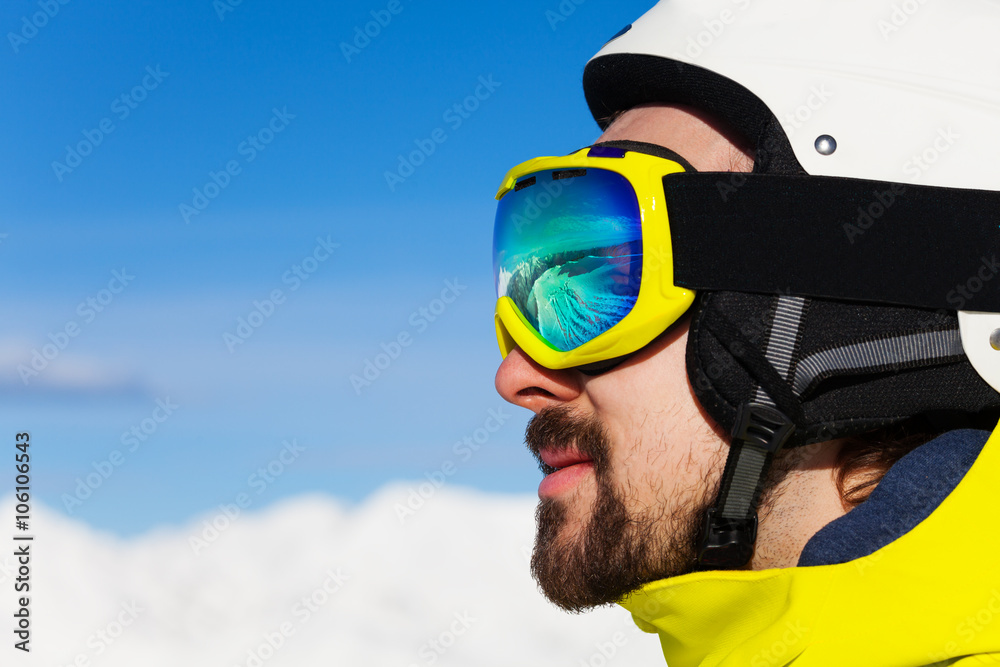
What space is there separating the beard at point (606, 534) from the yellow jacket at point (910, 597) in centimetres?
25

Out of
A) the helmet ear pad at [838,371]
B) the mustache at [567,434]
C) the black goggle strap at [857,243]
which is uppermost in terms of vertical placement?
the black goggle strap at [857,243]

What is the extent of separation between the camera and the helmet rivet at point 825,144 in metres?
2.26

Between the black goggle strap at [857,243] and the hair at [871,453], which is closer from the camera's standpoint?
the black goggle strap at [857,243]

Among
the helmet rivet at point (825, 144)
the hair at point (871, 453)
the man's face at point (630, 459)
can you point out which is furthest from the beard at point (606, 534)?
the helmet rivet at point (825, 144)

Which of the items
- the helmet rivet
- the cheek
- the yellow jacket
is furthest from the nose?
the helmet rivet

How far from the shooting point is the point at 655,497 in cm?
236

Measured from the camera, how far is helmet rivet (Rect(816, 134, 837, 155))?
2264mm

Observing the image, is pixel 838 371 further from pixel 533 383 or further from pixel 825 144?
pixel 533 383

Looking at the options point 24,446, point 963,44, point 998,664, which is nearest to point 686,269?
point 963,44

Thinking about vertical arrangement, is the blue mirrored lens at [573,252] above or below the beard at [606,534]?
above

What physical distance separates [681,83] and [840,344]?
2.84 feet

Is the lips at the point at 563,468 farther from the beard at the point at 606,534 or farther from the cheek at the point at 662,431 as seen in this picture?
the cheek at the point at 662,431

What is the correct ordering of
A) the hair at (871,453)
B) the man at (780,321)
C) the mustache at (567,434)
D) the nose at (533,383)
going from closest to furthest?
1. the man at (780,321)
2. the hair at (871,453)
3. the mustache at (567,434)
4. the nose at (533,383)

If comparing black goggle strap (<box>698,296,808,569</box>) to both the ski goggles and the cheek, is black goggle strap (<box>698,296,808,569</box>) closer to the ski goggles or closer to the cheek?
the cheek
